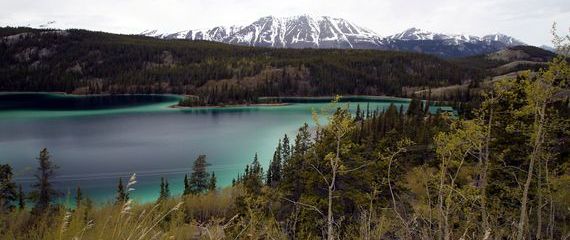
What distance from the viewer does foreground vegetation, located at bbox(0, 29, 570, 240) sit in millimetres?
5172

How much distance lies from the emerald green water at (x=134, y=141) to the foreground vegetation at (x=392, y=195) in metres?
10.5

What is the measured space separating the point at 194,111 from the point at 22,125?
4669 cm

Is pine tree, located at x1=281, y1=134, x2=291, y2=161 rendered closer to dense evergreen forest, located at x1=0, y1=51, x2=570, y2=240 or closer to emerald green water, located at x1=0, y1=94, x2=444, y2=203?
emerald green water, located at x1=0, y1=94, x2=444, y2=203

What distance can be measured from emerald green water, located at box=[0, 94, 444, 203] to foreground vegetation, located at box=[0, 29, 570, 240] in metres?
10.5

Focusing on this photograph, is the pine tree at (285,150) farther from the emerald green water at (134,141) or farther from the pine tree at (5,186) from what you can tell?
the pine tree at (5,186)

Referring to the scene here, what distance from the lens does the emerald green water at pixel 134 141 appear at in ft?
156

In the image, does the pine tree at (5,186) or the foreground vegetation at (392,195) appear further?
the foreground vegetation at (392,195)

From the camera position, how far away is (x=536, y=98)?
927cm

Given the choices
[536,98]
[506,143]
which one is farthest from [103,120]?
[536,98]

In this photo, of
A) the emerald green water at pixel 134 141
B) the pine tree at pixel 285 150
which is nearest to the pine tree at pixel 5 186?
the emerald green water at pixel 134 141

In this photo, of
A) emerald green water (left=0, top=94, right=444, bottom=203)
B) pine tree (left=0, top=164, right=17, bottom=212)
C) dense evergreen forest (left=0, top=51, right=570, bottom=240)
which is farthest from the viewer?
emerald green water (left=0, top=94, right=444, bottom=203)

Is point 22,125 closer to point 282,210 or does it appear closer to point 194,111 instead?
point 194,111

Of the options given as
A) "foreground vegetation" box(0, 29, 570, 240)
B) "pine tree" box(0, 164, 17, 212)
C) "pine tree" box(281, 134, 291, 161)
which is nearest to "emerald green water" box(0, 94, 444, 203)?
"pine tree" box(281, 134, 291, 161)

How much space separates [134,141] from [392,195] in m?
71.2
